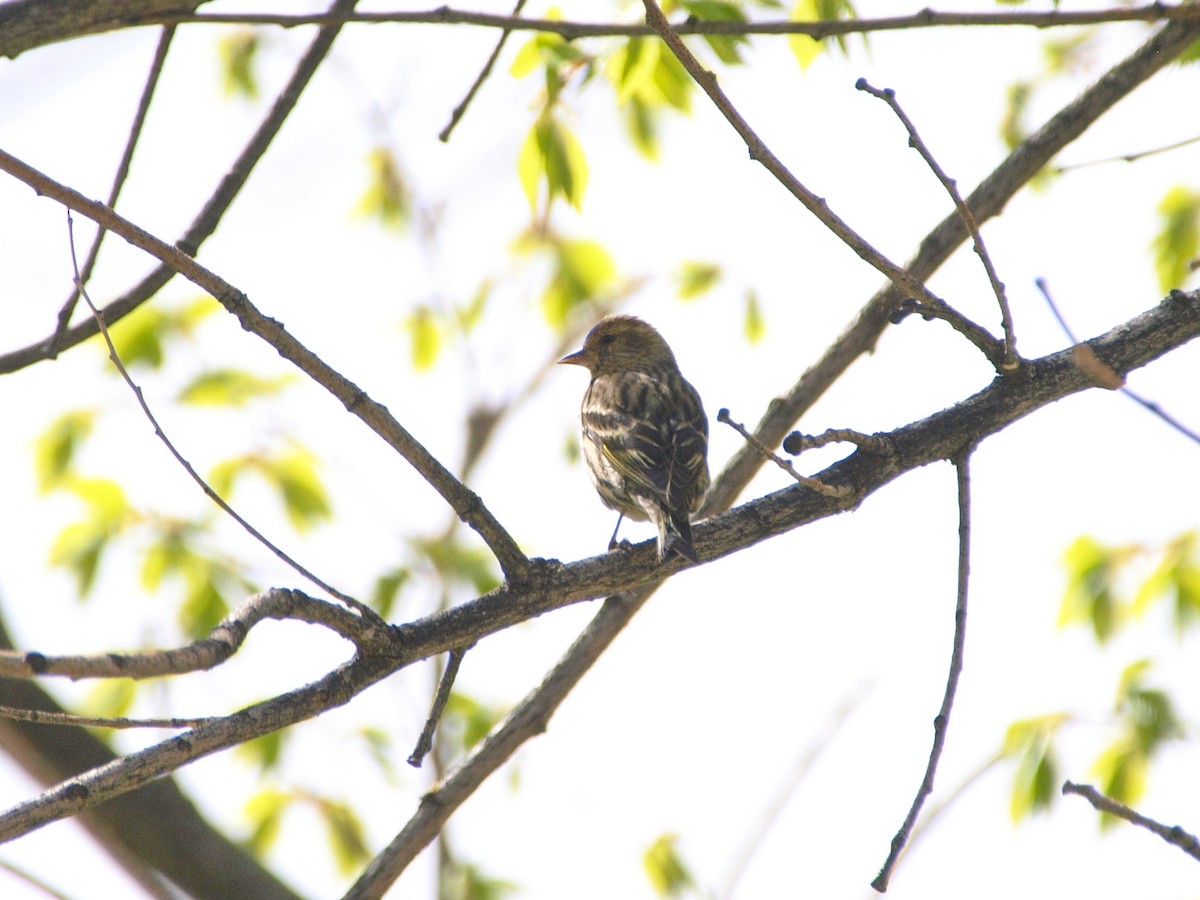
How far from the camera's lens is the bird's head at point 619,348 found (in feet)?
27.9

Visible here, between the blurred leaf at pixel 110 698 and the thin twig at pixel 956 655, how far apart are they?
5839mm

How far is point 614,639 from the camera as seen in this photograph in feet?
14.9

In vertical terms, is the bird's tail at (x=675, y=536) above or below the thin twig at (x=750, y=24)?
below

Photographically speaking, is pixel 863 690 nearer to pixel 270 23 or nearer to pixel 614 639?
pixel 614 639

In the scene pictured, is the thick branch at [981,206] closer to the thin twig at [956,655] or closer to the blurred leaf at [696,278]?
the thin twig at [956,655]

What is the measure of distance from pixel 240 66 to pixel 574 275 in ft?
8.90

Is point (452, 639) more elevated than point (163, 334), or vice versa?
point (163, 334)

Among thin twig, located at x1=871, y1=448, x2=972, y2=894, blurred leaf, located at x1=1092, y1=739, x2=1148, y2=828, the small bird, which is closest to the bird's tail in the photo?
the small bird

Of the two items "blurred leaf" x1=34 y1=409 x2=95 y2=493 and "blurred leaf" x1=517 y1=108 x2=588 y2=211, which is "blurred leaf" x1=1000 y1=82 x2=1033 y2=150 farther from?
"blurred leaf" x1=34 y1=409 x2=95 y2=493

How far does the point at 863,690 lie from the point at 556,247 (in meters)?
3.98

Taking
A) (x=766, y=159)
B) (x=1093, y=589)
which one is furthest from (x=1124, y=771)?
(x=766, y=159)

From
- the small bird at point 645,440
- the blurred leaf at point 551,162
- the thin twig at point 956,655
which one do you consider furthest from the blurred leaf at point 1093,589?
the thin twig at point 956,655

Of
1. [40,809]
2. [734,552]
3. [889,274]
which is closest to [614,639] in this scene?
[734,552]

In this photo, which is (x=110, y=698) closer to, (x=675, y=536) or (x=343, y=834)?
(x=343, y=834)
